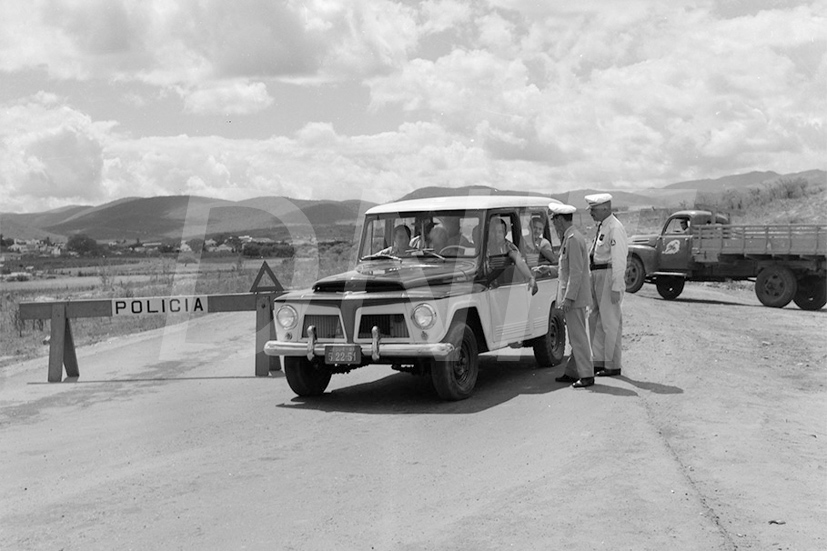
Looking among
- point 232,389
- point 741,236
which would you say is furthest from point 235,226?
point 232,389

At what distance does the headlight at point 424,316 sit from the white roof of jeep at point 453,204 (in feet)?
5.62

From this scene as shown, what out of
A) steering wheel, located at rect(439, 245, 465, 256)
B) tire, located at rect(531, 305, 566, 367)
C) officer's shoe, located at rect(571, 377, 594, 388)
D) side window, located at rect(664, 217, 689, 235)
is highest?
side window, located at rect(664, 217, 689, 235)

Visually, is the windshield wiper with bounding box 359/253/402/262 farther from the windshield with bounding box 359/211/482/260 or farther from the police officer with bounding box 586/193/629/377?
the police officer with bounding box 586/193/629/377

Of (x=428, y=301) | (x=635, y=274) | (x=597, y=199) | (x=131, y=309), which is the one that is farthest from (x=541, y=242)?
(x=635, y=274)

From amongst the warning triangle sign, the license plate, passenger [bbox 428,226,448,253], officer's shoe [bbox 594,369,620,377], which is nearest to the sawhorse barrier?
the warning triangle sign

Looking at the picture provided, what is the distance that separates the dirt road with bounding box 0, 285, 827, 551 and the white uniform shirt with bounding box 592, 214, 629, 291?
1140 mm

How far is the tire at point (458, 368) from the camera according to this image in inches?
380

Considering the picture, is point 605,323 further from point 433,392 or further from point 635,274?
point 635,274

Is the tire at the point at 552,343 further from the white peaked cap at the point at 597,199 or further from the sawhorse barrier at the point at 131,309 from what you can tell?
the sawhorse barrier at the point at 131,309

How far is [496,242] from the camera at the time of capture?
10883mm

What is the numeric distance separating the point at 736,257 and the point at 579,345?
15154 millimetres

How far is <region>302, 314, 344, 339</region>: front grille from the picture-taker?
9883mm

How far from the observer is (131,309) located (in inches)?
521

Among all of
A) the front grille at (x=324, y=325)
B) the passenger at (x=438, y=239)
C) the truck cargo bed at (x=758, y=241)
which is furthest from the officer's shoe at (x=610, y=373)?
the truck cargo bed at (x=758, y=241)
